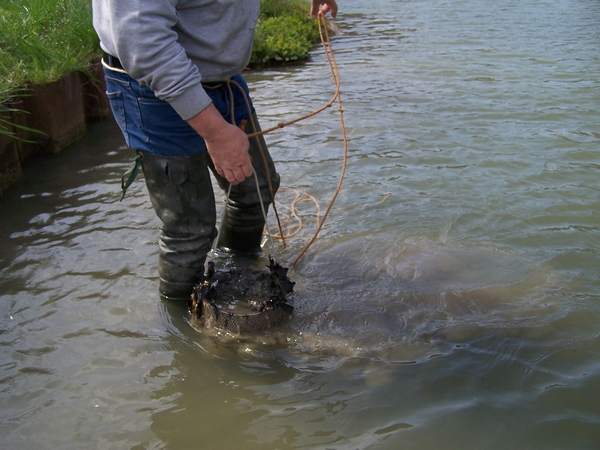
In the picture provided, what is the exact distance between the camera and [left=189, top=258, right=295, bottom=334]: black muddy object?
3.08 meters

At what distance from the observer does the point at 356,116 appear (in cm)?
710

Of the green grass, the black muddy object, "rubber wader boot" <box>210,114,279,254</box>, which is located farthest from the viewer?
the green grass

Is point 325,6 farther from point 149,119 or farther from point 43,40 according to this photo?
point 43,40

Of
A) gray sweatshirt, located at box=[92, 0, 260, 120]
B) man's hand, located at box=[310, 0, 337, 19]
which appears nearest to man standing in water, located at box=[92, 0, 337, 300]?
gray sweatshirt, located at box=[92, 0, 260, 120]

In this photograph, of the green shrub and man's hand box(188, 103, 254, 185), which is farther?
the green shrub

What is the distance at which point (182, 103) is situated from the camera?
2400 mm

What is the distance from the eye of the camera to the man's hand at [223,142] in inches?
97.5

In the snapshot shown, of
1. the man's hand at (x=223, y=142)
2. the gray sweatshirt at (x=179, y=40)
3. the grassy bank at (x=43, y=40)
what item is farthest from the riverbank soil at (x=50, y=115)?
the man's hand at (x=223, y=142)

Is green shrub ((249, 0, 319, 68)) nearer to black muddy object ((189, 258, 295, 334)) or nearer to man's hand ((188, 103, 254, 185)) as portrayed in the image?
black muddy object ((189, 258, 295, 334))

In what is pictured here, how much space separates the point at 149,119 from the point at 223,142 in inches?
18.2

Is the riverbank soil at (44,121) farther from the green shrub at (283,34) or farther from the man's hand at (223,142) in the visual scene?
→ the green shrub at (283,34)

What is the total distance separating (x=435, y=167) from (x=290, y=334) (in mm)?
2907

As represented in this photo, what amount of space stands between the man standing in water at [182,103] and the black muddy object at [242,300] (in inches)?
6.5

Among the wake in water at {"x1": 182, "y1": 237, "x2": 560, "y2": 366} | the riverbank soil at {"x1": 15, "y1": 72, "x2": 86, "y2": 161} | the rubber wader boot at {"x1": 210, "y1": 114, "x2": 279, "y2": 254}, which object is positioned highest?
the riverbank soil at {"x1": 15, "y1": 72, "x2": 86, "y2": 161}
